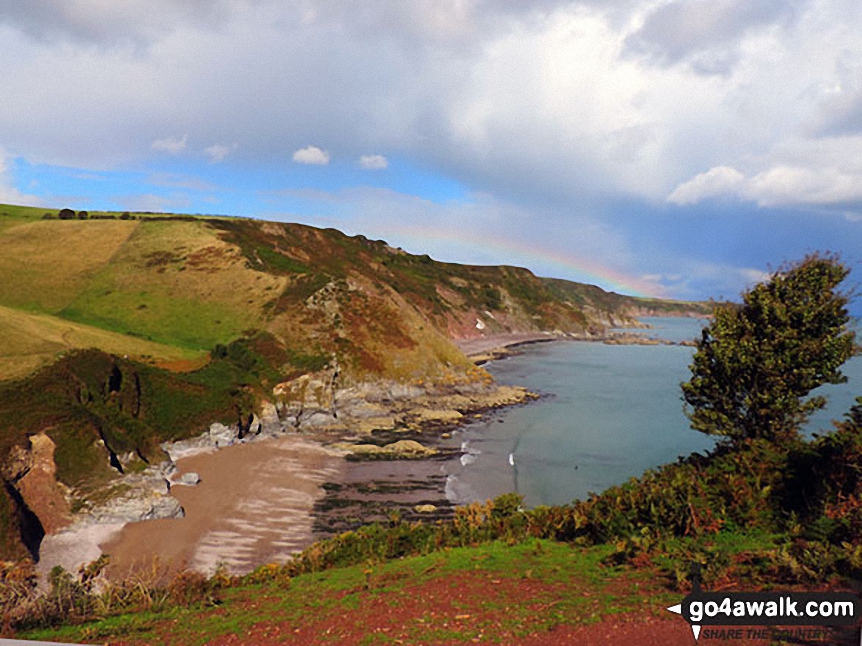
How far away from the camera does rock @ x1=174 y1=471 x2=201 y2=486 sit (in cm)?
3906

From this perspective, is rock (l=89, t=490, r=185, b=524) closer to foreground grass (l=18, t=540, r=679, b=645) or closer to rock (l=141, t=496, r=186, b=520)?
rock (l=141, t=496, r=186, b=520)

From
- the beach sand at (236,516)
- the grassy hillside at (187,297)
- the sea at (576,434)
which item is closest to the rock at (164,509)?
the beach sand at (236,516)

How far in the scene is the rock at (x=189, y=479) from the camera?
39062 millimetres

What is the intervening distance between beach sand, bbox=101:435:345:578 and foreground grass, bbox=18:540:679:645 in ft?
23.2

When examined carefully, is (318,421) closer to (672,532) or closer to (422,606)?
(672,532)

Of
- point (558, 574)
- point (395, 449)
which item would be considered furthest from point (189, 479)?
point (558, 574)

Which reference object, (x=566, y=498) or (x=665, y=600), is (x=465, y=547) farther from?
(x=566, y=498)

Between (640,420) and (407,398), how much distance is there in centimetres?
3021

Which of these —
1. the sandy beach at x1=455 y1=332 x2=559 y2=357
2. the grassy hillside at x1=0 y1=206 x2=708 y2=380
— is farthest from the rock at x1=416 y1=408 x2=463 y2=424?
the sandy beach at x1=455 y1=332 x2=559 y2=357

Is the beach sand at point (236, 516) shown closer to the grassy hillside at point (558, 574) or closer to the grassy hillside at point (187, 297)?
the grassy hillside at point (558, 574)

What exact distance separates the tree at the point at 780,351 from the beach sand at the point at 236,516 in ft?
80.4

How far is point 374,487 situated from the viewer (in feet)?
131

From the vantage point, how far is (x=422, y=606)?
13742 millimetres

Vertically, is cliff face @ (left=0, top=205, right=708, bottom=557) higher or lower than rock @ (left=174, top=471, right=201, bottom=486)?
higher
